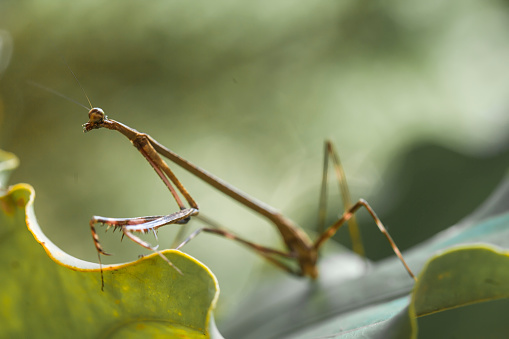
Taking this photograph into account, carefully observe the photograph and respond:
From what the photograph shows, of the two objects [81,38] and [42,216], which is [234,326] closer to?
[42,216]

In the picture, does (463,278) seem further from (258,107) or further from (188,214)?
(258,107)

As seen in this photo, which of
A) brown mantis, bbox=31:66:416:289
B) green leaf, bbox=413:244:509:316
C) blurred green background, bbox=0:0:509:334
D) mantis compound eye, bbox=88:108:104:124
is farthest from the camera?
blurred green background, bbox=0:0:509:334

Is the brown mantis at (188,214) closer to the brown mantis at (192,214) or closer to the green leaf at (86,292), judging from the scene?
the brown mantis at (192,214)

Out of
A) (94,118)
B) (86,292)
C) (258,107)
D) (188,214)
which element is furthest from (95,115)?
(258,107)

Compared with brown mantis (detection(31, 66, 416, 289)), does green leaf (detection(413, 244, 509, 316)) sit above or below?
above

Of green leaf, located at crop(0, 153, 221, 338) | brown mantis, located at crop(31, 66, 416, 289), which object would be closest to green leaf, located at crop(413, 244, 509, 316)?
green leaf, located at crop(0, 153, 221, 338)

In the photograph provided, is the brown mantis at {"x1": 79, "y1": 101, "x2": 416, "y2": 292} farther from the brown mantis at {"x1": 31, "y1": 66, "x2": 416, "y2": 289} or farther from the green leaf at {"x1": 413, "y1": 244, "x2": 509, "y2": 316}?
the green leaf at {"x1": 413, "y1": 244, "x2": 509, "y2": 316}
